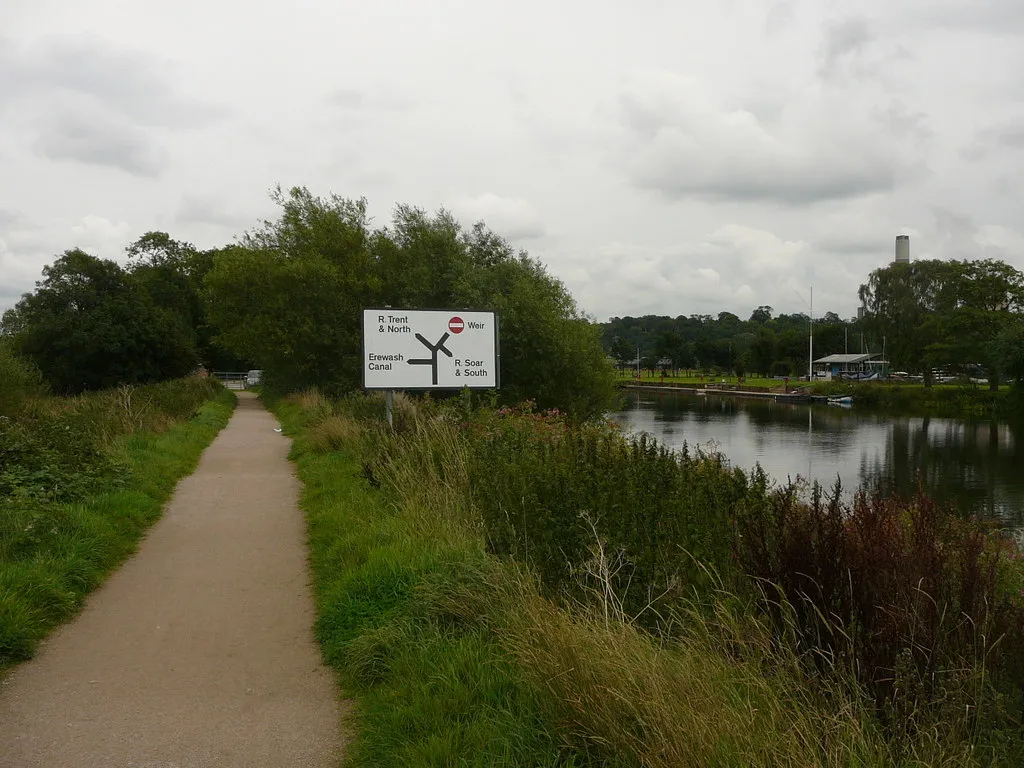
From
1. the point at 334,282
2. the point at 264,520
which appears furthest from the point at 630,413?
the point at 264,520

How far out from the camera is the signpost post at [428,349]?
44.9ft

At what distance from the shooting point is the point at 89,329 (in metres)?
44.6

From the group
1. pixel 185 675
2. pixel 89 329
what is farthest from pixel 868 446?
pixel 89 329

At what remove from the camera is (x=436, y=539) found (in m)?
6.15

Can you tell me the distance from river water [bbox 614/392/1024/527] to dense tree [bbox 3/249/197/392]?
28780 millimetres

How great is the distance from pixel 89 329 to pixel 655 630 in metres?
47.0

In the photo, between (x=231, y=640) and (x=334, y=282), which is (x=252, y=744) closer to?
(x=231, y=640)

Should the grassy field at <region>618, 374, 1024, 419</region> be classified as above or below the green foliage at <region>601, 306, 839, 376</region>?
below

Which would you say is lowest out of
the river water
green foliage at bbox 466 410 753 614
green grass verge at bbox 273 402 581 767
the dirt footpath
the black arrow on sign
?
the river water

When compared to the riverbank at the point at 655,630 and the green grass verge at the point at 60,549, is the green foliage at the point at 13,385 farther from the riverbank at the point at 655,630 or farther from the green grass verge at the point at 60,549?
the riverbank at the point at 655,630

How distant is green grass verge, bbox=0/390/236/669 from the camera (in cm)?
515

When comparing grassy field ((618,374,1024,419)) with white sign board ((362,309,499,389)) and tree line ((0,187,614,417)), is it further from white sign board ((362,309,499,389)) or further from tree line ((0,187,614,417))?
white sign board ((362,309,499,389))

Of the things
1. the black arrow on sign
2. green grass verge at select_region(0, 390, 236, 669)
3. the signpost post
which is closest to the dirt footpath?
green grass verge at select_region(0, 390, 236, 669)

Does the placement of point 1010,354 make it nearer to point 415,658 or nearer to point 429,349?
point 429,349
